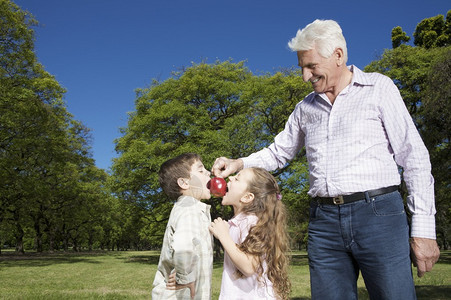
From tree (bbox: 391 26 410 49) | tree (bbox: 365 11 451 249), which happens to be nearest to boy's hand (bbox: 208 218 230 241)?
tree (bbox: 365 11 451 249)

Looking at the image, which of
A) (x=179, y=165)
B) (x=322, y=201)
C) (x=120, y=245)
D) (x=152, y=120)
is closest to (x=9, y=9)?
(x=152, y=120)

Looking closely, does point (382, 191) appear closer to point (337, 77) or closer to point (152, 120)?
point (337, 77)

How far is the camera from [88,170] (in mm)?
36531

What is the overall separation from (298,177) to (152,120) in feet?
32.1

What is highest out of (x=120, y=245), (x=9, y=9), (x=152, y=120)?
(x=9, y=9)

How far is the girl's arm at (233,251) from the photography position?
3129mm

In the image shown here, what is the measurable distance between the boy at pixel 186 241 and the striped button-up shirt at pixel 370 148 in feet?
3.28

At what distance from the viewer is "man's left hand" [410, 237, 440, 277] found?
8.43ft

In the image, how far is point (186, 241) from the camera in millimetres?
3076

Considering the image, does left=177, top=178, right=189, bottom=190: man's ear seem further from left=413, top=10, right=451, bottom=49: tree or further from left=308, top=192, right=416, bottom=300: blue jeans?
left=413, top=10, right=451, bottom=49: tree

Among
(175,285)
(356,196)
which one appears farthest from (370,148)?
(175,285)

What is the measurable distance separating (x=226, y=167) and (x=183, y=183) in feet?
1.44

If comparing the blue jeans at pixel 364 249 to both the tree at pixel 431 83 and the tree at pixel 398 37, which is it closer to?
the tree at pixel 431 83

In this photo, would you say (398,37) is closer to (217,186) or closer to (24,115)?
(24,115)
